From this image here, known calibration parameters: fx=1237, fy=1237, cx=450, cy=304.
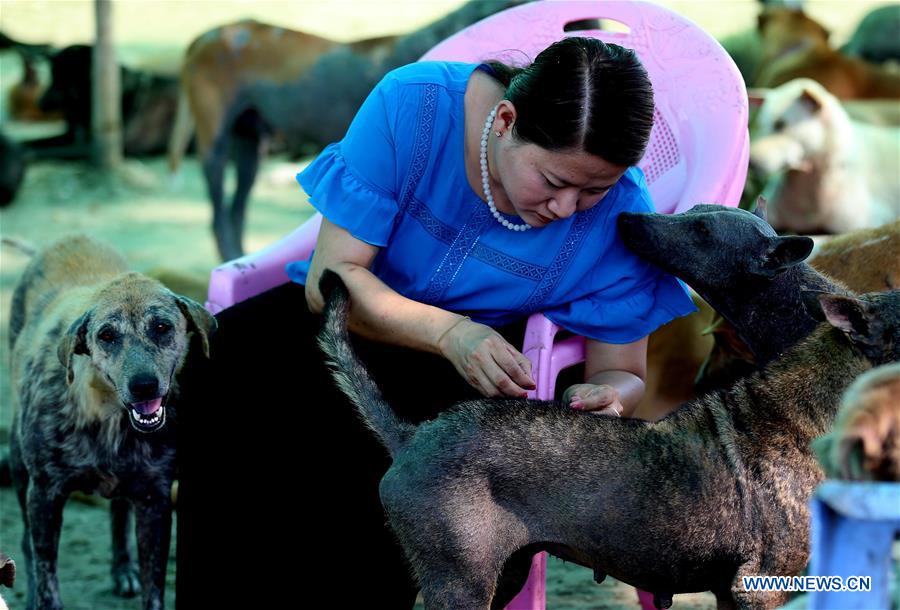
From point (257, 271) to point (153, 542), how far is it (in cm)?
84

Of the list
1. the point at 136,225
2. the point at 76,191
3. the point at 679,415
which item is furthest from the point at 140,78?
the point at 679,415

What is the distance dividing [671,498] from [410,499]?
0.51 meters

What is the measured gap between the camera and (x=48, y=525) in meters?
3.44

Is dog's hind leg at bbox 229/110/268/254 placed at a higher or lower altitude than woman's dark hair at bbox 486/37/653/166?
lower

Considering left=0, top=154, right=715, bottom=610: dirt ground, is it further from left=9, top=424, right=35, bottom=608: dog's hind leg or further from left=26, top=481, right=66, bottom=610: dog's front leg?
left=26, top=481, right=66, bottom=610: dog's front leg

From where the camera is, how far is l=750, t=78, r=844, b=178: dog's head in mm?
6070

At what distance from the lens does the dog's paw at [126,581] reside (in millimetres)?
3871

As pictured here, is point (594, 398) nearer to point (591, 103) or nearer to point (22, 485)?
point (591, 103)

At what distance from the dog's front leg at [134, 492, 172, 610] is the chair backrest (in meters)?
1.59

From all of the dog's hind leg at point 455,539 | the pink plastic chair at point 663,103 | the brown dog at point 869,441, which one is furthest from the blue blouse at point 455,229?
the brown dog at point 869,441

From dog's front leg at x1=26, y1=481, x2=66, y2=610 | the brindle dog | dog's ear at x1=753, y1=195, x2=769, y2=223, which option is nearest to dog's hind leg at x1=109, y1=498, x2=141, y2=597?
dog's front leg at x1=26, y1=481, x2=66, y2=610

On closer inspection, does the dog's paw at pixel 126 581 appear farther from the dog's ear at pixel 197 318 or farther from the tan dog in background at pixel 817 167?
the tan dog in background at pixel 817 167

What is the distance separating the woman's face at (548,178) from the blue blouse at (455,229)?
0.58 feet

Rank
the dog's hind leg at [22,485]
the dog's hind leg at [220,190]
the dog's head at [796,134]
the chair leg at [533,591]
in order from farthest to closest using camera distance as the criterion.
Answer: the dog's hind leg at [220,190] → the dog's head at [796,134] → the dog's hind leg at [22,485] → the chair leg at [533,591]
